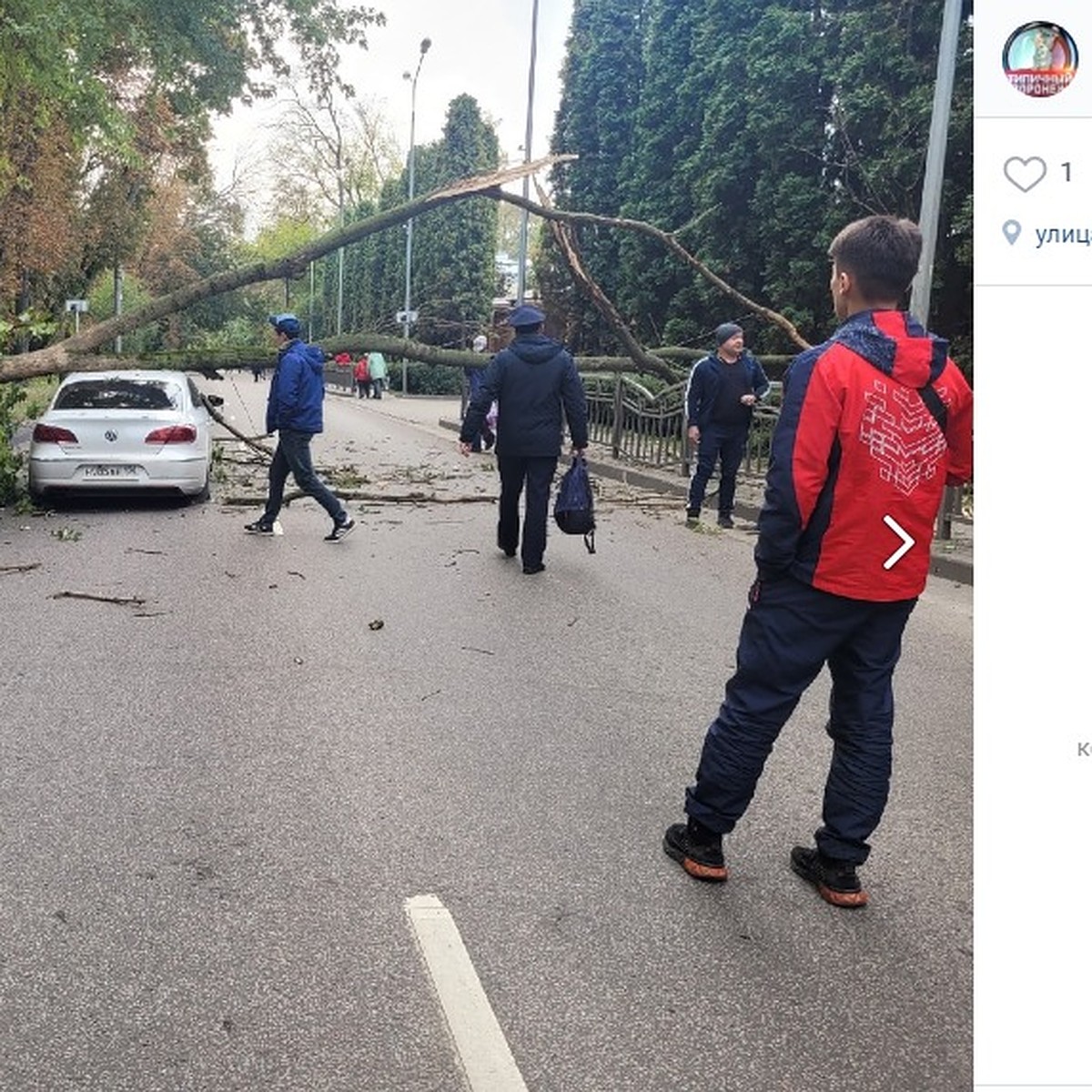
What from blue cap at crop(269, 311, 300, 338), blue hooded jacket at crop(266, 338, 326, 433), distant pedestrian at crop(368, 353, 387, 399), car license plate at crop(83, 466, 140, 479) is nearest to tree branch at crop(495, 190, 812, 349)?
blue cap at crop(269, 311, 300, 338)

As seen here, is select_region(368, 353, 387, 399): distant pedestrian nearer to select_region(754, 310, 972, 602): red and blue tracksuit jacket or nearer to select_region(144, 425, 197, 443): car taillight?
select_region(144, 425, 197, 443): car taillight

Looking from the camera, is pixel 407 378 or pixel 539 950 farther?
pixel 407 378

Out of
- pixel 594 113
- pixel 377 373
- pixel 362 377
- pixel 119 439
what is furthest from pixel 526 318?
pixel 362 377

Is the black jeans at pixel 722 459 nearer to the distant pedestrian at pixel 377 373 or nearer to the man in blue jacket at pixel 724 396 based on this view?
the man in blue jacket at pixel 724 396

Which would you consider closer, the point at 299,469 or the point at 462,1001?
the point at 462,1001

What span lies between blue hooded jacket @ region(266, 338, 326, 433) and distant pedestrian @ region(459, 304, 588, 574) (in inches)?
71.4

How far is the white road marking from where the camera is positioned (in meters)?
2.59

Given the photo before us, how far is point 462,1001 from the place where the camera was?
2.89m

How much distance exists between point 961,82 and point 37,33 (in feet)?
28.8

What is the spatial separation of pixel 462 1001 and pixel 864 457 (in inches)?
68.3

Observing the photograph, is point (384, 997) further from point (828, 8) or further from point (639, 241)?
point (639, 241)

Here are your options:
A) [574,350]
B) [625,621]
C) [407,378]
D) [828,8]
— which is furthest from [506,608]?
[407,378]

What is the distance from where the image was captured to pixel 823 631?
3367 mm
